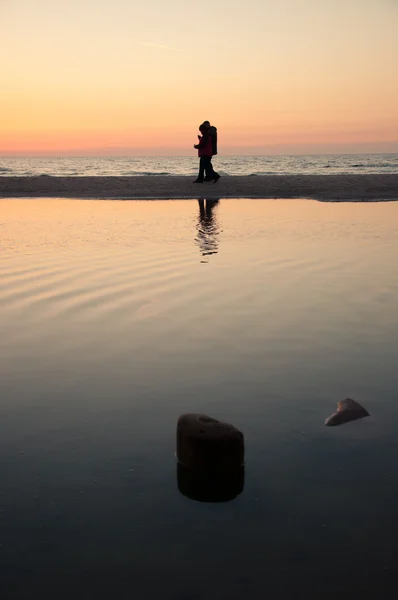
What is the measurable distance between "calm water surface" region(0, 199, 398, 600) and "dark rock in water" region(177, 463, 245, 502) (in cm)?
7

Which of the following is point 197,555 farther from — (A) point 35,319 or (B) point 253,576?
(A) point 35,319

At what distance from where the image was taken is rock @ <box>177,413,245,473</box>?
3492 millimetres

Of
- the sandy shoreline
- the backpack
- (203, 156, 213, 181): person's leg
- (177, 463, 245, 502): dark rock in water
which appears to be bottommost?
(177, 463, 245, 502): dark rock in water

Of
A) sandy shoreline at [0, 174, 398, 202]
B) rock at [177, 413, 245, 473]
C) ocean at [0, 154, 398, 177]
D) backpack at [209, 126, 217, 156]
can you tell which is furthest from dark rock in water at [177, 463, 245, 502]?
ocean at [0, 154, 398, 177]

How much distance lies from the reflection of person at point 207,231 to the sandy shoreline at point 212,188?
5.18 meters

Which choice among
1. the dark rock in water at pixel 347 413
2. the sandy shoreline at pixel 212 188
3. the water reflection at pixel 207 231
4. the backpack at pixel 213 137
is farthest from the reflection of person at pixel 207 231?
the dark rock in water at pixel 347 413

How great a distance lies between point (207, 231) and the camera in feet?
46.1

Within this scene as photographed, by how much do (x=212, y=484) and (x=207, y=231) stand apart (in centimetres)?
1080

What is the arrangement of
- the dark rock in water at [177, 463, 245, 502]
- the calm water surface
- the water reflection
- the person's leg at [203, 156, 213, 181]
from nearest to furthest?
1. the calm water surface
2. the dark rock in water at [177, 463, 245, 502]
3. the water reflection
4. the person's leg at [203, 156, 213, 181]

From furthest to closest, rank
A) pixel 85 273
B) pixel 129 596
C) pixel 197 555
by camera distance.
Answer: pixel 85 273 → pixel 197 555 → pixel 129 596

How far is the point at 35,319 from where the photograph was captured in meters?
6.80

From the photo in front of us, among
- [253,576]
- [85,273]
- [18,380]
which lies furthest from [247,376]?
[85,273]

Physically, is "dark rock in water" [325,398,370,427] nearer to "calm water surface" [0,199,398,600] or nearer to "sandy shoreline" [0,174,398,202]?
"calm water surface" [0,199,398,600]

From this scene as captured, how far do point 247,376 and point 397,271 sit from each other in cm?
501
